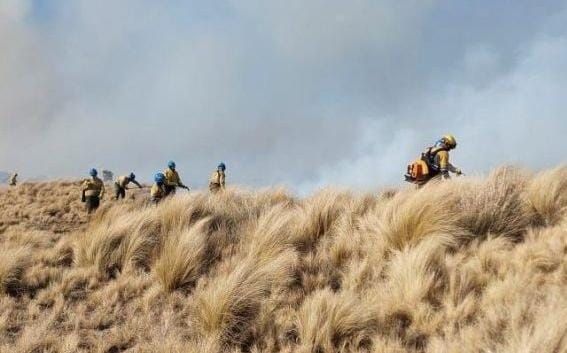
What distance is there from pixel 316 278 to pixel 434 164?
16.9 feet

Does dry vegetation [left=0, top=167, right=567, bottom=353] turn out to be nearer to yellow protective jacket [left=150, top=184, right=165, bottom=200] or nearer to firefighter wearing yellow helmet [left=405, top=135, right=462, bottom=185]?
firefighter wearing yellow helmet [left=405, top=135, right=462, bottom=185]

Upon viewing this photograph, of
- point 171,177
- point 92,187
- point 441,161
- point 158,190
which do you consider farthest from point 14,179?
point 441,161

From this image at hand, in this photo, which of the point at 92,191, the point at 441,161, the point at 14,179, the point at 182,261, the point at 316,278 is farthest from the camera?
the point at 14,179

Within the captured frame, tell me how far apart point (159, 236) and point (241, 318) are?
9.52 ft

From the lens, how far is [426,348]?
431 centimetres

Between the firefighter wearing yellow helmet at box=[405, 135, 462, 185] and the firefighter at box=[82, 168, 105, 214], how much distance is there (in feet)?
30.2

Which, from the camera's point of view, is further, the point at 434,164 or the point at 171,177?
the point at 171,177

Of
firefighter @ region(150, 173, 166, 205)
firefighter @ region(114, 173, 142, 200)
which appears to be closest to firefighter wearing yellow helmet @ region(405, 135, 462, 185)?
firefighter @ region(150, 173, 166, 205)

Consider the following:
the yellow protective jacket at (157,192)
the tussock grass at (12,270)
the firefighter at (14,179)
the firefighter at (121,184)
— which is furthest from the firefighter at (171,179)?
the firefighter at (14,179)

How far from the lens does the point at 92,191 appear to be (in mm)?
15242

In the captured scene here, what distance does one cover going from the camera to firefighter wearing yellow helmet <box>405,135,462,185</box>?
988 centimetres

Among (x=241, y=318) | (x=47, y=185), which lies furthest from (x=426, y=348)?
(x=47, y=185)

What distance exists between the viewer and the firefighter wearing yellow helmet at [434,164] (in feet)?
32.4

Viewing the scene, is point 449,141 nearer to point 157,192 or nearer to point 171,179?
point 157,192
